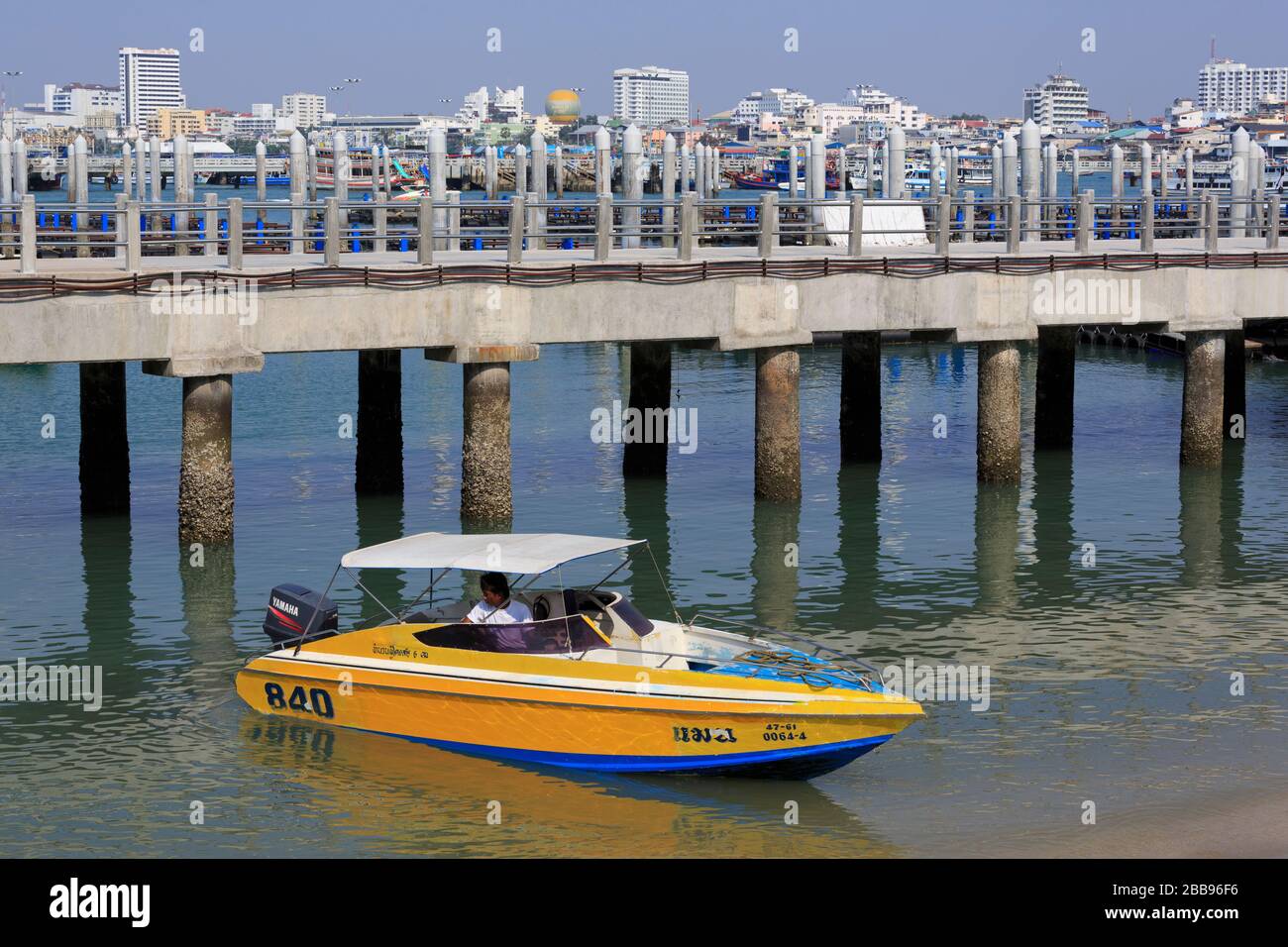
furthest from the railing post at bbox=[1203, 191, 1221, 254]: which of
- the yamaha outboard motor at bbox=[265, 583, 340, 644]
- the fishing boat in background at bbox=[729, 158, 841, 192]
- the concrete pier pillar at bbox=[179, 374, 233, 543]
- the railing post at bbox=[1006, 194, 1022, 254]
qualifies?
the fishing boat in background at bbox=[729, 158, 841, 192]

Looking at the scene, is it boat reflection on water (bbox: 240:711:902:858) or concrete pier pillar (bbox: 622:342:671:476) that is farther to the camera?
concrete pier pillar (bbox: 622:342:671:476)

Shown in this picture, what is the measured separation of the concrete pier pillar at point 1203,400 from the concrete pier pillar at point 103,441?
19.5 metres

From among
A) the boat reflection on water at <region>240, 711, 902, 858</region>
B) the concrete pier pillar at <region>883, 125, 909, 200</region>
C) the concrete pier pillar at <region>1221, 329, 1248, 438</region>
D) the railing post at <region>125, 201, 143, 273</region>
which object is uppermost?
the concrete pier pillar at <region>883, 125, 909, 200</region>

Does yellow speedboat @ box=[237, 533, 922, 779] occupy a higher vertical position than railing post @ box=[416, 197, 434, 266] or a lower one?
lower

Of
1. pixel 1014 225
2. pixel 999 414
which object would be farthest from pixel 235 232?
pixel 1014 225

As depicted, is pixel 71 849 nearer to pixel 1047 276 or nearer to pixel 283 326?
pixel 283 326

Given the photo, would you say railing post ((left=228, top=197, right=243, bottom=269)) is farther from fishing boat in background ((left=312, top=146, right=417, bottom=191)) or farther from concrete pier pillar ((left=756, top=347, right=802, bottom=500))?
fishing boat in background ((left=312, top=146, right=417, bottom=191))

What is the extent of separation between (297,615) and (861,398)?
18.6 m

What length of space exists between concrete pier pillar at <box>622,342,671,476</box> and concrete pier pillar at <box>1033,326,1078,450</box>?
7871 mm

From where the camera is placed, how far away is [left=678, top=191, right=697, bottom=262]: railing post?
3209cm

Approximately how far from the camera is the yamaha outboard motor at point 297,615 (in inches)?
824

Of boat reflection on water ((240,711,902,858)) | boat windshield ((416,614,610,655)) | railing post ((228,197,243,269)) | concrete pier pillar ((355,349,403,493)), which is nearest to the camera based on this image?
boat reflection on water ((240,711,902,858))

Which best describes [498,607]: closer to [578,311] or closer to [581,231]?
[578,311]

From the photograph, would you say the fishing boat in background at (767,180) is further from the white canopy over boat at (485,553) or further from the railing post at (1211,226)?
the white canopy over boat at (485,553)
